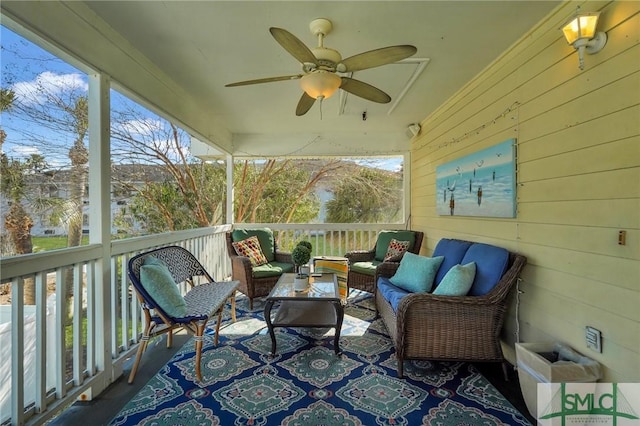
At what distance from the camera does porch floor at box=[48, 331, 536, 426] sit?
178 cm

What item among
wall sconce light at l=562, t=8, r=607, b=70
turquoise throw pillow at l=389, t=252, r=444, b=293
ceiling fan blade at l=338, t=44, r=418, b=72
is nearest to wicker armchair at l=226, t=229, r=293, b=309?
turquoise throw pillow at l=389, t=252, r=444, b=293

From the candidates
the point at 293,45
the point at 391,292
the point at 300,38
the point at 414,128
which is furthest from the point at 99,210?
the point at 414,128

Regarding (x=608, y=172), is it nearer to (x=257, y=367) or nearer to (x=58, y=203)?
(x=257, y=367)

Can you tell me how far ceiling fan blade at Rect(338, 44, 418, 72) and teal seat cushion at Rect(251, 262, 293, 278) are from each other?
102 inches

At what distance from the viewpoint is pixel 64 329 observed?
6.06 feet

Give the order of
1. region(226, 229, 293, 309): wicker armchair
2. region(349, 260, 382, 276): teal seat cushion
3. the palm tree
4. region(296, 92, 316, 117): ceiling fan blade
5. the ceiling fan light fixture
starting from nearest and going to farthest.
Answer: the palm tree, the ceiling fan light fixture, region(296, 92, 316, 117): ceiling fan blade, region(226, 229, 293, 309): wicker armchair, region(349, 260, 382, 276): teal seat cushion

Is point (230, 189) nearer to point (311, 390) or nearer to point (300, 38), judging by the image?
point (300, 38)

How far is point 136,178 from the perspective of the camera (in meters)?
2.95

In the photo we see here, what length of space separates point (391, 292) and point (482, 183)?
1389 mm

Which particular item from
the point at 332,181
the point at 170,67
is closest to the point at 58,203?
the point at 170,67

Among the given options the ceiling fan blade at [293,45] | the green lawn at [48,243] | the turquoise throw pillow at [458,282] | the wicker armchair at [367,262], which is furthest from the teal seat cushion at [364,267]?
the green lawn at [48,243]

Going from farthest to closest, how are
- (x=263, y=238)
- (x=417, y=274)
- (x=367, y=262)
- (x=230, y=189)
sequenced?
(x=230, y=189) → (x=263, y=238) → (x=367, y=262) → (x=417, y=274)

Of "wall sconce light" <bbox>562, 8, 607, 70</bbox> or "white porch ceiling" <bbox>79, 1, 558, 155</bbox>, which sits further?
"white porch ceiling" <bbox>79, 1, 558, 155</bbox>

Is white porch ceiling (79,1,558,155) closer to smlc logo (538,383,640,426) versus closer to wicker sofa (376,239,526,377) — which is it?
wicker sofa (376,239,526,377)
